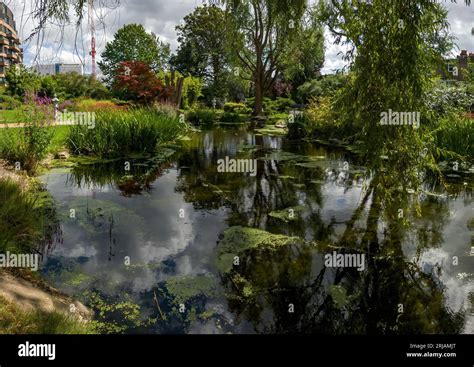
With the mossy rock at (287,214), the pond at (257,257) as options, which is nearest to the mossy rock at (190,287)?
the pond at (257,257)

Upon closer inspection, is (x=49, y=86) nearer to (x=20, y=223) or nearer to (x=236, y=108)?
(x=236, y=108)

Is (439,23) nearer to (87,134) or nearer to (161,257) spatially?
(161,257)

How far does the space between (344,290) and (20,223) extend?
412 centimetres

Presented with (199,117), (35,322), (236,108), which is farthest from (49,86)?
(35,322)

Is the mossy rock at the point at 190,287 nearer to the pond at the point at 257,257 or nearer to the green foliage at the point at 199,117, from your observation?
the pond at the point at 257,257

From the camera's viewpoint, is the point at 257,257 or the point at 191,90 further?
the point at 191,90

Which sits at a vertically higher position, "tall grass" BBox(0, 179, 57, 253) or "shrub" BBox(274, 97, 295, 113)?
"shrub" BBox(274, 97, 295, 113)

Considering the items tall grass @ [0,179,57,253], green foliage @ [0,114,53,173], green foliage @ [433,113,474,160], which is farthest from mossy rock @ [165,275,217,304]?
green foliage @ [433,113,474,160]

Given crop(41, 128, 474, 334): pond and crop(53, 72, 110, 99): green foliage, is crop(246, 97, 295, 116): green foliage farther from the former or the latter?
crop(41, 128, 474, 334): pond

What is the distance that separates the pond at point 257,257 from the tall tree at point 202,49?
122ft

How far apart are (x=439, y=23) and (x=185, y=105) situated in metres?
26.5

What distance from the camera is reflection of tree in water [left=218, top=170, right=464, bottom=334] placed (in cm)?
350

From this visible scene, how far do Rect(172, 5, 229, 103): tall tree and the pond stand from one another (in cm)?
3705

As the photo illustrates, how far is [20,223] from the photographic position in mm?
5043
